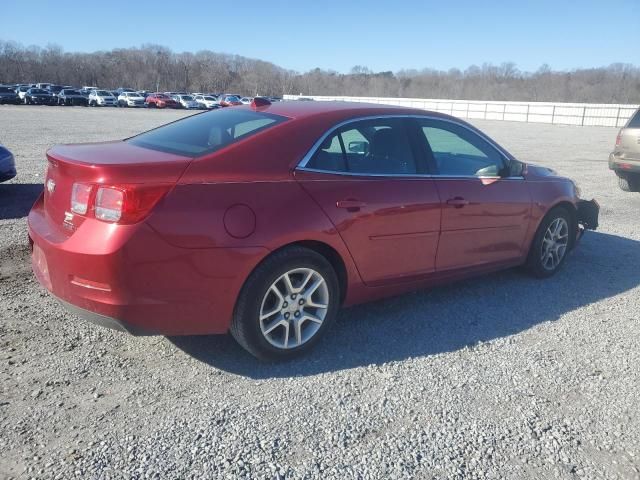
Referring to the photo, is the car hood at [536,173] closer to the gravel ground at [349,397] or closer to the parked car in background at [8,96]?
the gravel ground at [349,397]

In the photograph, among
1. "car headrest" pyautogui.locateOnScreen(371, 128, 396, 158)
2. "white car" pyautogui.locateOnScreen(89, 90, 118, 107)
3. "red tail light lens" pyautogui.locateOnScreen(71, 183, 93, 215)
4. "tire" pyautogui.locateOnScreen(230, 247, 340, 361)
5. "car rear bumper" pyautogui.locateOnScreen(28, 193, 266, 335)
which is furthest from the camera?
"white car" pyautogui.locateOnScreen(89, 90, 118, 107)

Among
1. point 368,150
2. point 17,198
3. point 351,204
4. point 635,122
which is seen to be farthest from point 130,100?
point 351,204

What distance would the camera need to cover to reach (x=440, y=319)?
4.44 metres

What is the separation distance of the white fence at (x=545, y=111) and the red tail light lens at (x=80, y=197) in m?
33.6

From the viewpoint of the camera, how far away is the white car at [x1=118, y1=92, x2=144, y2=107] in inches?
2141

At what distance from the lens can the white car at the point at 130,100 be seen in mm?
54375

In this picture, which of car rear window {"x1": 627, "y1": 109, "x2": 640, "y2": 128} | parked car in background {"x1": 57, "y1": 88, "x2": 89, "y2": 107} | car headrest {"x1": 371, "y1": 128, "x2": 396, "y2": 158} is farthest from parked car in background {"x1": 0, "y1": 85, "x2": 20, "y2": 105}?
car headrest {"x1": 371, "y1": 128, "x2": 396, "y2": 158}

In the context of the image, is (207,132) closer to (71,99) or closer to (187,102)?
(71,99)

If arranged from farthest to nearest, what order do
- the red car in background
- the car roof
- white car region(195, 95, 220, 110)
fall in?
1. white car region(195, 95, 220, 110)
2. the red car in background
3. the car roof

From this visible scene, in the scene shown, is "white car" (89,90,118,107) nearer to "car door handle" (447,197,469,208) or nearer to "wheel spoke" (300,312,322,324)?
"car door handle" (447,197,469,208)

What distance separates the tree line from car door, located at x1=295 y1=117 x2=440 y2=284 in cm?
9291

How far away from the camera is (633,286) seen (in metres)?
5.50

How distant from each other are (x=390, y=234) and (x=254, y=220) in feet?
3.71

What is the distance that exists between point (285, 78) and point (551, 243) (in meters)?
131
